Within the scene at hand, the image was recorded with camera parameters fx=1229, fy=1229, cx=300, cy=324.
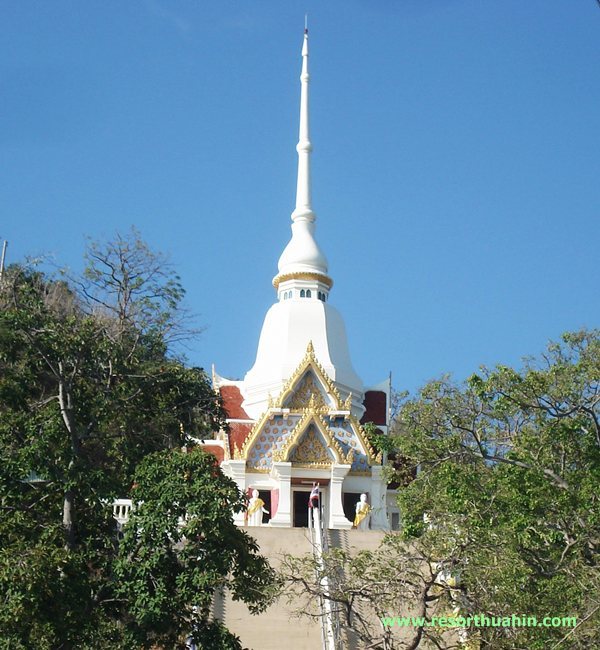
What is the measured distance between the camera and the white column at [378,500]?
33.0 metres

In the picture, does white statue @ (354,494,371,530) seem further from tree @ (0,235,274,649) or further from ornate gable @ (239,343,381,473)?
tree @ (0,235,274,649)

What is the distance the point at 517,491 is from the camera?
19.3 m

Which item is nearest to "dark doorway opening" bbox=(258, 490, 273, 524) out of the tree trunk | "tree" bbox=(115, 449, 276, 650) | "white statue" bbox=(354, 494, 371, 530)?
"white statue" bbox=(354, 494, 371, 530)

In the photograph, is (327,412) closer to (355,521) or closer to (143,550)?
(355,521)

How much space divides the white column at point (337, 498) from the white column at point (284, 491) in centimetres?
111

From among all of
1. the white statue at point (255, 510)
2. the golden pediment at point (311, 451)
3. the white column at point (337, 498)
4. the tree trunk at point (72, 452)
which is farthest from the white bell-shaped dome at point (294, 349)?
the tree trunk at point (72, 452)

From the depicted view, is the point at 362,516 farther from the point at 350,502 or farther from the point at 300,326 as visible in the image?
the point at 300,326

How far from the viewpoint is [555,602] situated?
16.8 m

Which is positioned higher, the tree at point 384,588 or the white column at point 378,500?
the white column at point 378,500

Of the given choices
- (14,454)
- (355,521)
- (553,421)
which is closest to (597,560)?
(553,421)

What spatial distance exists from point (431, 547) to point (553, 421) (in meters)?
5.54

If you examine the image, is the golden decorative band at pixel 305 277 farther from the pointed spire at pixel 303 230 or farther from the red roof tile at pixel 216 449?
the red roof tile at pixel 216 449

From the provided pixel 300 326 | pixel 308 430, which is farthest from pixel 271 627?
pixel 300 326

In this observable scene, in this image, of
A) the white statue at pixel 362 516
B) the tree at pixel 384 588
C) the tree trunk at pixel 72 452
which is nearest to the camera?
the tree at pixel 384 588
